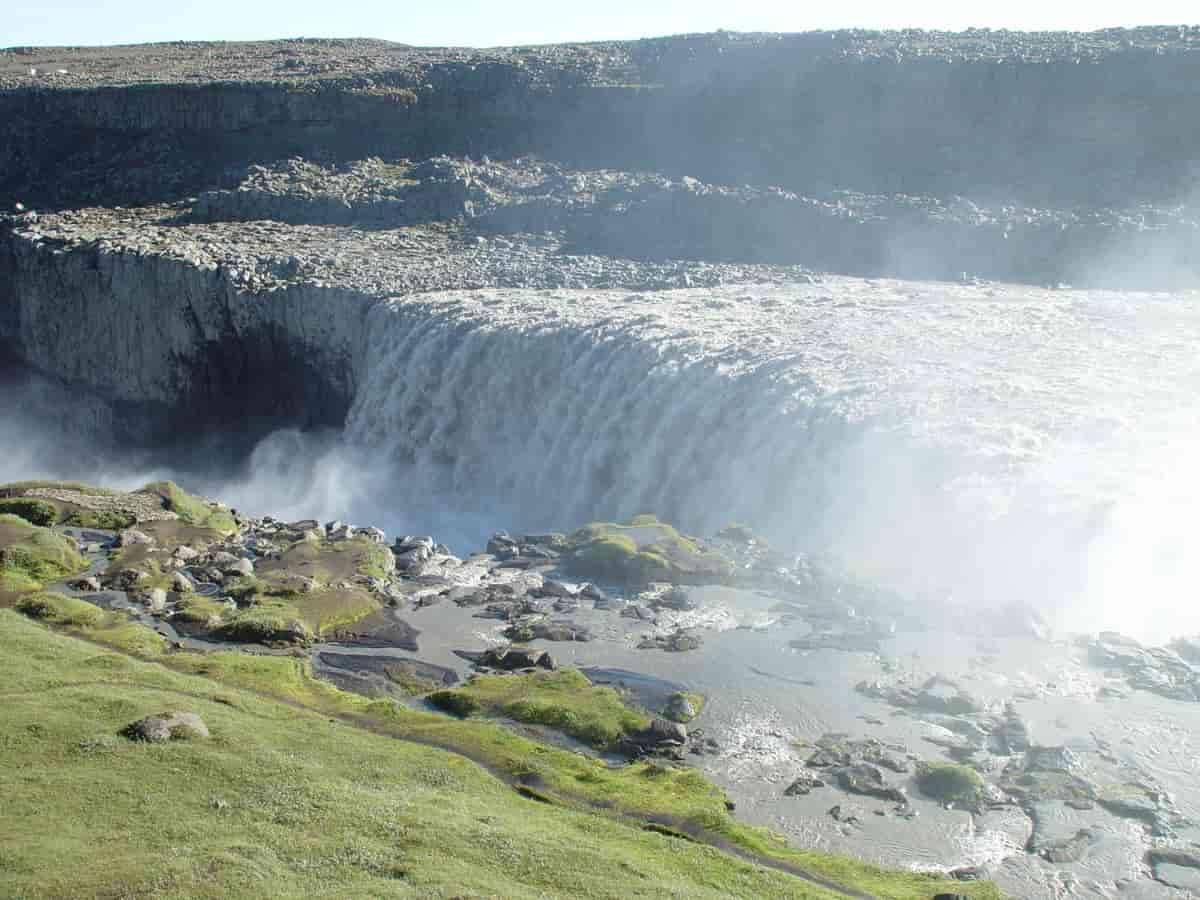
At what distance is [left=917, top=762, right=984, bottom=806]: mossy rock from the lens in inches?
655

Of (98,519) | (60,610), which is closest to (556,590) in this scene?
(60,610)

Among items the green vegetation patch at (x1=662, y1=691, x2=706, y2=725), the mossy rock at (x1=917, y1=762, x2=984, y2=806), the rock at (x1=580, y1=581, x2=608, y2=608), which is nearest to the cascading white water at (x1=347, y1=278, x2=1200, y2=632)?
the rock at (x1=580, y1=581, x2=608, y2=608)

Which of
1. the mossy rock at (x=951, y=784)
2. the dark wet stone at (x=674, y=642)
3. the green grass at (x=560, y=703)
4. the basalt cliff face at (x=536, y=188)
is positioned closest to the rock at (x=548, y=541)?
the dark wet stone at (x=674, y=642)

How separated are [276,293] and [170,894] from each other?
129 feet

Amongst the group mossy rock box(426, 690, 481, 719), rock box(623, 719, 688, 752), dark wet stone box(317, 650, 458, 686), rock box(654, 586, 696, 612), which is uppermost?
rock box(623, 719, 688, 752)

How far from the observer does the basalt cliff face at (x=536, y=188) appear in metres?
48.8

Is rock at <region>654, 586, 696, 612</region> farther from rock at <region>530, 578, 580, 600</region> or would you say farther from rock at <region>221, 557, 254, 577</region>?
rock at <region>221, 557, 254, 577</region>

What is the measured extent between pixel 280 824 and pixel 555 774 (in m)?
4.21

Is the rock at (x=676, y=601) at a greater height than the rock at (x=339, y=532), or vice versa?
the rock at (x=676, y=601)

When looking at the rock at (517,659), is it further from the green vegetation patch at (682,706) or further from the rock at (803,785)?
the rock at (803,785)

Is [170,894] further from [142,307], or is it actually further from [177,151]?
[177,151]

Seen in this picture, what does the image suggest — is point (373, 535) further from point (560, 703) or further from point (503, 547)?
point (560, 703)

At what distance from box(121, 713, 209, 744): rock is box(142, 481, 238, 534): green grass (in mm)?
15212

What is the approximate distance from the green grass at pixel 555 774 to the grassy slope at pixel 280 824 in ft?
0.26
